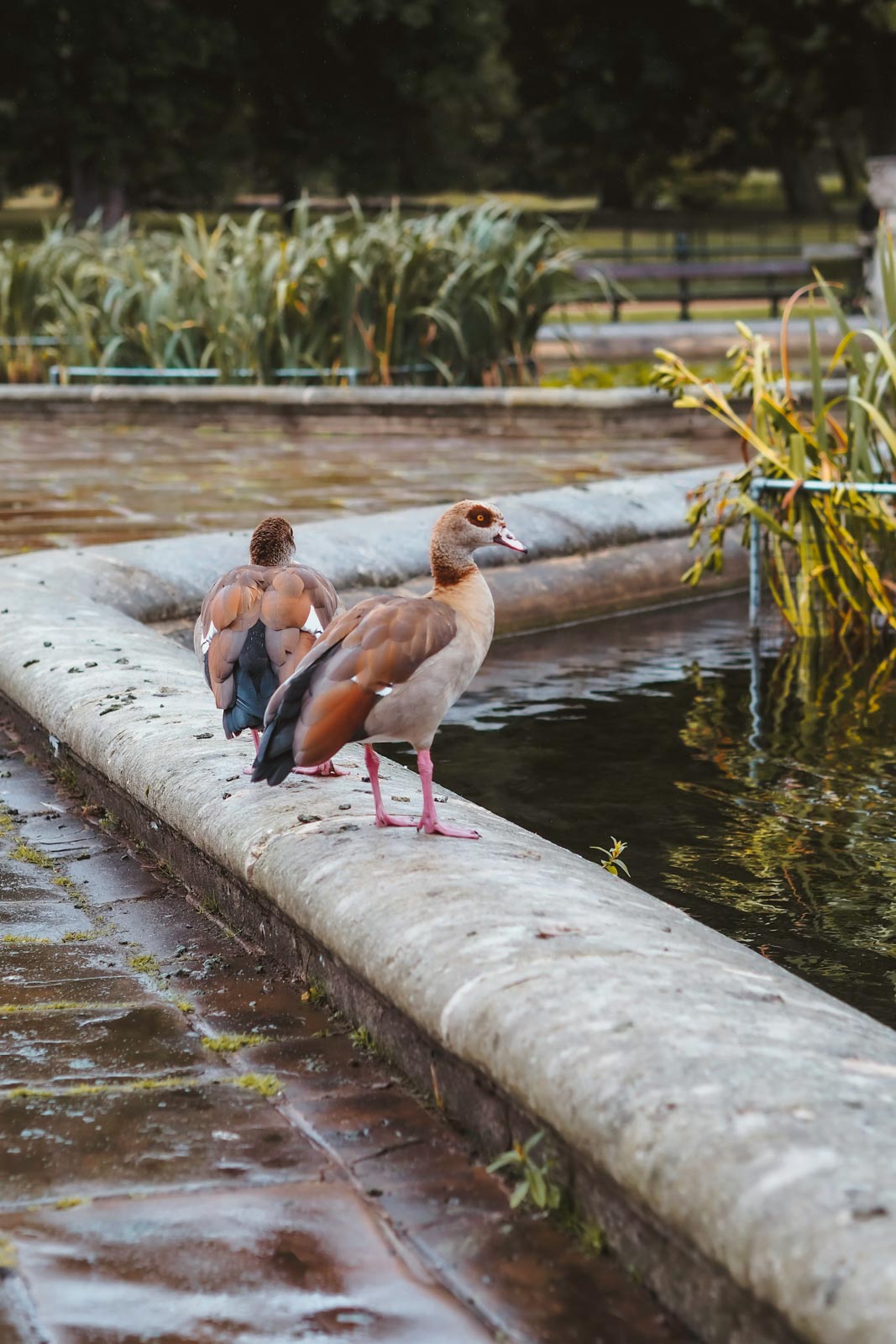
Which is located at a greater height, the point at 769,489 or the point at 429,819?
the point at 769,489

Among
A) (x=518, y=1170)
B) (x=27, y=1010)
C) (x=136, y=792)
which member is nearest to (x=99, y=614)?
(x=136, y=792)

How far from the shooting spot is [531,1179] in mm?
2111

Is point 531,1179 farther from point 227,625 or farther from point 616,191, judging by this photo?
point 616,191

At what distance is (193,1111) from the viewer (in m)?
2.40

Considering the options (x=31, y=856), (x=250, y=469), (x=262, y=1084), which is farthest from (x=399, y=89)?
(x=262, y=1084)

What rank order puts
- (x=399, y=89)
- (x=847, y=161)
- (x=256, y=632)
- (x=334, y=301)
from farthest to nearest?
(x=847, y=161) → (x=399, y=89) → (x=334, y=301) → (x=256, y=632)

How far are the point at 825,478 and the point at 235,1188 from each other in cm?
441

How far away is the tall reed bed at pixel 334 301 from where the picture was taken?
1109 centimetres

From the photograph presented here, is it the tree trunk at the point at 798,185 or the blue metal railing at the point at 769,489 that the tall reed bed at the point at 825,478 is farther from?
the tree trunk at the point at 798,185

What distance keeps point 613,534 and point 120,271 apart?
20.9 ft

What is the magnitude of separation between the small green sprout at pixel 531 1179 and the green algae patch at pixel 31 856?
168cm

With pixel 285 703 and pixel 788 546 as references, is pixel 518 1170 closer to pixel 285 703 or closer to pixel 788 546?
pixel 285 703

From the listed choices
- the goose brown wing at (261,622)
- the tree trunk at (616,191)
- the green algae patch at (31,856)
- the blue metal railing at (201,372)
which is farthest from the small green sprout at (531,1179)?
the tree trunk at (616,191)

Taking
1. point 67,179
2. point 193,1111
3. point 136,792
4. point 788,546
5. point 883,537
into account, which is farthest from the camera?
point 67,179
